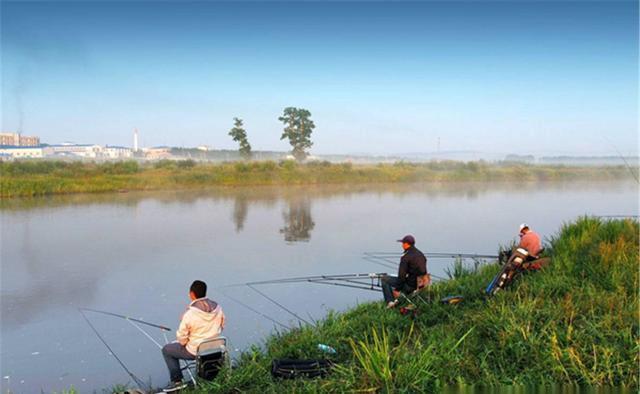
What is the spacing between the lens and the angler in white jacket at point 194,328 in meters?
3.78

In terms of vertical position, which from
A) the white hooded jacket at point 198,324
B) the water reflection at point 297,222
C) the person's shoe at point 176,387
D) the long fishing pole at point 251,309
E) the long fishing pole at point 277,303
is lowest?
the long fishing pole at point 251,309

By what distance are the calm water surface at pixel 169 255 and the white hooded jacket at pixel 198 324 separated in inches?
44.6

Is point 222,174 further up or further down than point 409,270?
further up

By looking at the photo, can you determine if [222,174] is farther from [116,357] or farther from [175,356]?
[175,356]

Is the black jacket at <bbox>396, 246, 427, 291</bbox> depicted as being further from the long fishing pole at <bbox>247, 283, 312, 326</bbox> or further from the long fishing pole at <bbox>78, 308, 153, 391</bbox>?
the long fishing pole at <bbox>78, 308, 153, 391</bbox>

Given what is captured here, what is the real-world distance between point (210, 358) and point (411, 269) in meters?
2.76

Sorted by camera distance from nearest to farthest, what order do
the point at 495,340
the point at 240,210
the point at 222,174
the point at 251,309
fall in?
the point at 495,340
the point at 251,309
the point at 240,210
the point at 222,174

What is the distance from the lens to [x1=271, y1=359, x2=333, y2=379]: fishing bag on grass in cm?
356

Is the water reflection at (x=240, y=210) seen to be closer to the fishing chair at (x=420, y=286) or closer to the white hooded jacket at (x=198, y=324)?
the fishing chair at (x=420, y=286)

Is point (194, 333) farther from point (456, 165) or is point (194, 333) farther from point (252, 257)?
point (456, 165)

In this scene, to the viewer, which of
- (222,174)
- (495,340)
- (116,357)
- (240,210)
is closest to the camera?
(495,340)

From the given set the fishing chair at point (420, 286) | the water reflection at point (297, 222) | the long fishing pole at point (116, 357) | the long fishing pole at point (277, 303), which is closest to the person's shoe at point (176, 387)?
the long fishing pole at point (116, 357)

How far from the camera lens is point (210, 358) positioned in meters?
3.80

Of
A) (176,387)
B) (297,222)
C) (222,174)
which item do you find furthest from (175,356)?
(222,174)
